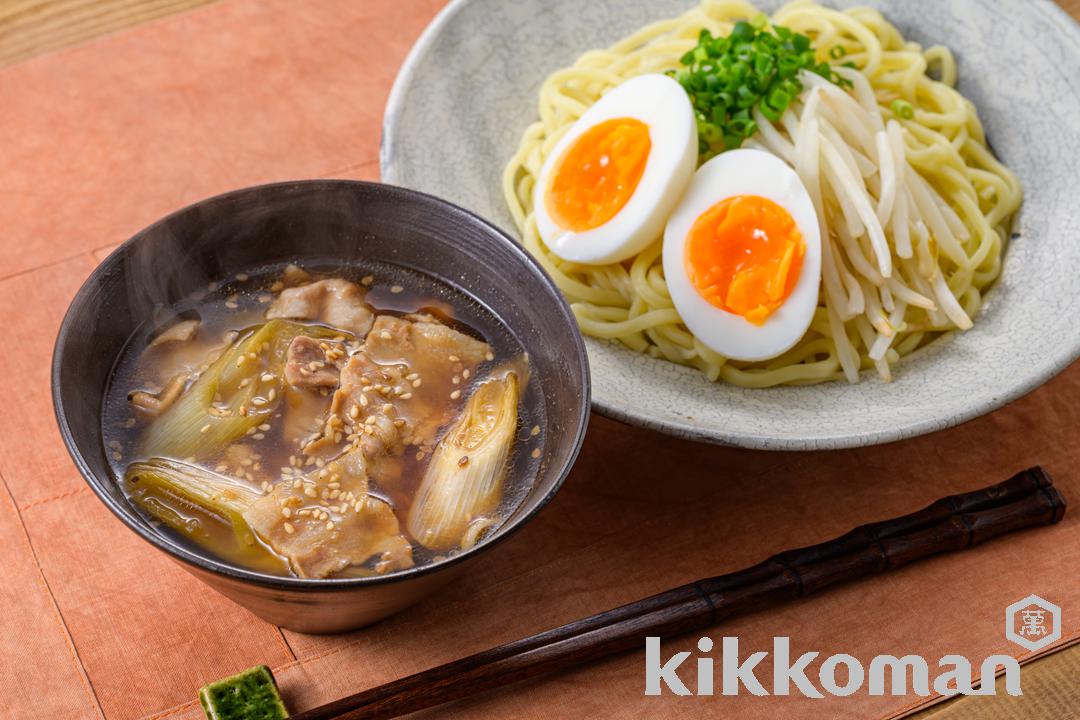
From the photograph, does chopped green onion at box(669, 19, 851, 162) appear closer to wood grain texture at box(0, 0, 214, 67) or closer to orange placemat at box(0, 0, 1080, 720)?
orange placemat at box(0, 0, 1080, 720)

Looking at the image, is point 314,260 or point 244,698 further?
point 314,260

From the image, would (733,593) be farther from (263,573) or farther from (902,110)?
(902,110)

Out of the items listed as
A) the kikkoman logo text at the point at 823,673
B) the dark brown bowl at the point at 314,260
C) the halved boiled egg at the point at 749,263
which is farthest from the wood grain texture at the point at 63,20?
the kikkoman logo text at the point at 823,673

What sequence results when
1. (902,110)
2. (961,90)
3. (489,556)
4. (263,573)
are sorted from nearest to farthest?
(263,573), (489,556), (902,110), (961,90)

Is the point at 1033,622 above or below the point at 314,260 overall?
above

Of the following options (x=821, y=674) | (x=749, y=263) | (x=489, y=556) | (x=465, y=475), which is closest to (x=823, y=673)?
(x=821, y=674)

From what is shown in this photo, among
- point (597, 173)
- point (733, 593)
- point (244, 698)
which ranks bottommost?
point (244, 698)
